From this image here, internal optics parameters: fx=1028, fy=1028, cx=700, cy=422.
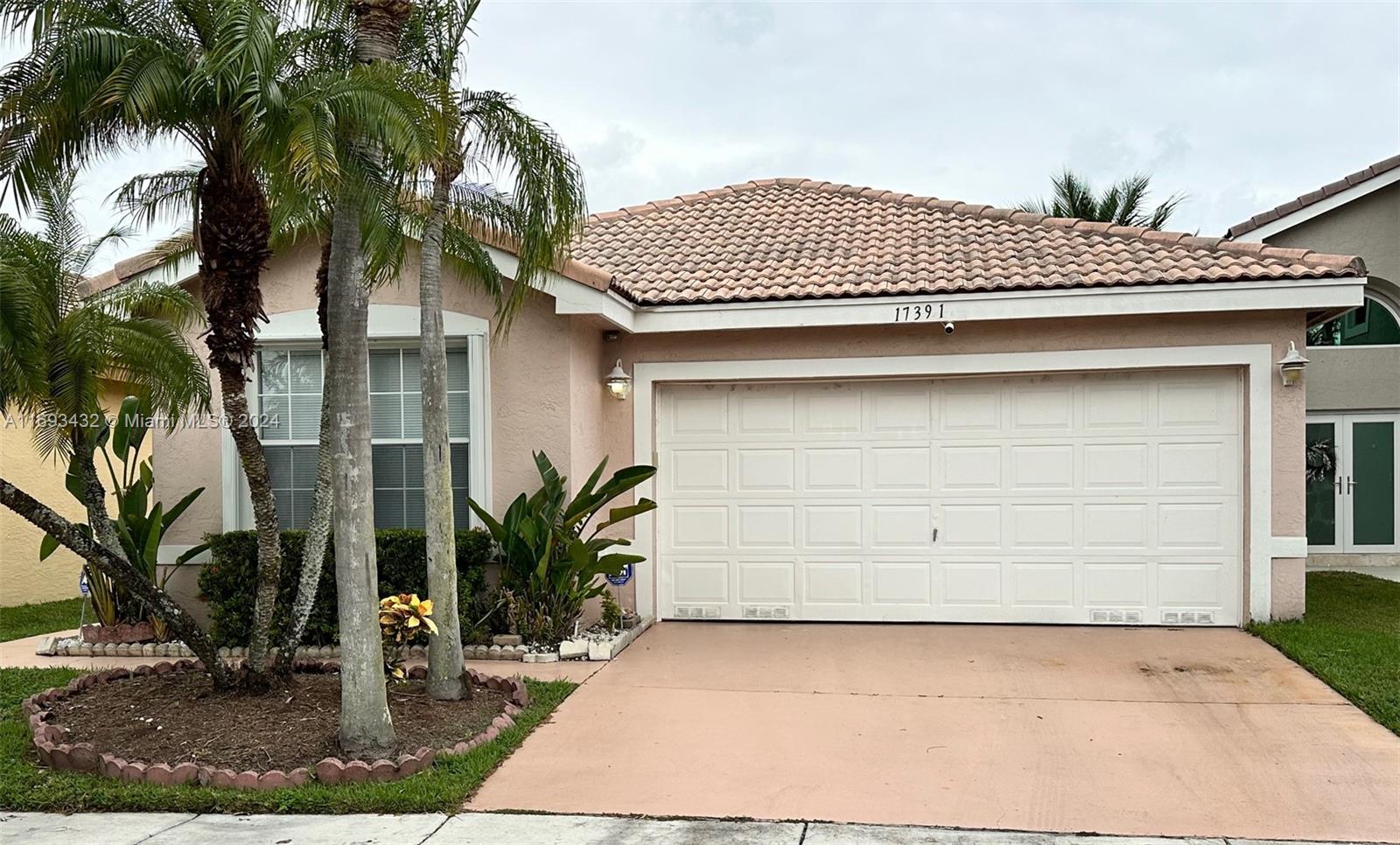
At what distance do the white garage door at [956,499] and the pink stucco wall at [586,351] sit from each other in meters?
0.39

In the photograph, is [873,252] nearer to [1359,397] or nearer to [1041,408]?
[1041,408]

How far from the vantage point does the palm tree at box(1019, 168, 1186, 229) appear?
58.3ft

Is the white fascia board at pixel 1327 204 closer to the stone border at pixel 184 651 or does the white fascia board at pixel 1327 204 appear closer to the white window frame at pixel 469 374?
the white window frame at pixel 469 374

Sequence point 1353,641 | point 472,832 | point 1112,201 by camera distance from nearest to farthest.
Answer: point 472,832, point 1353,641, point 1112,201

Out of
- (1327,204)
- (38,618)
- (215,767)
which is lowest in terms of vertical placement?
(38,618)

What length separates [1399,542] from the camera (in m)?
14.8

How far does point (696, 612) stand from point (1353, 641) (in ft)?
19.5

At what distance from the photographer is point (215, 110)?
6.26 m

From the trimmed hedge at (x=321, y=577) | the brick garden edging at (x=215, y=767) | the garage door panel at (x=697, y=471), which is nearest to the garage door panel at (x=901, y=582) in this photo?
Result: the garage door panel at (x=697, y=471)

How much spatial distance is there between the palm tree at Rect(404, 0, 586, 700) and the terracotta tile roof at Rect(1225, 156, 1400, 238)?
1093cm

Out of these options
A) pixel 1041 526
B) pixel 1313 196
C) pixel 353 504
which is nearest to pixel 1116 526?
pixel 1041 526

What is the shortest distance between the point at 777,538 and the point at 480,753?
484 centimetres

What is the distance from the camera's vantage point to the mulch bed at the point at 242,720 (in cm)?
609

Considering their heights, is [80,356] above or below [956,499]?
above
